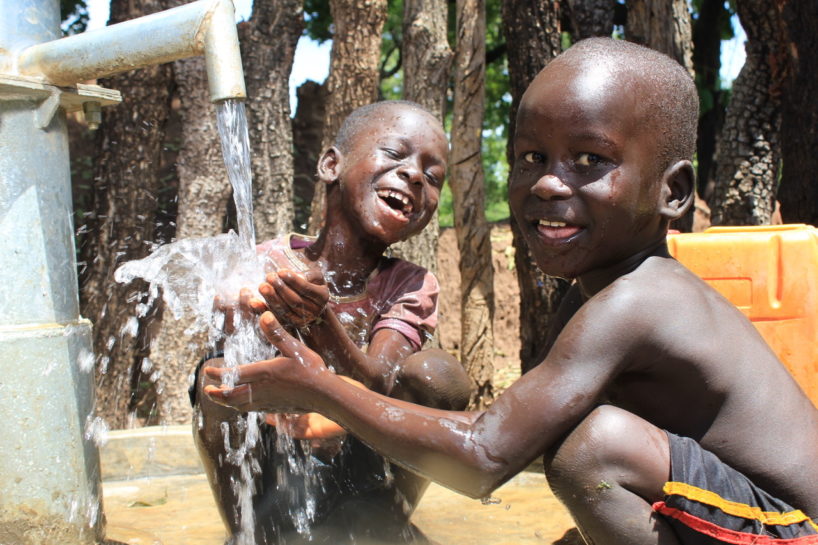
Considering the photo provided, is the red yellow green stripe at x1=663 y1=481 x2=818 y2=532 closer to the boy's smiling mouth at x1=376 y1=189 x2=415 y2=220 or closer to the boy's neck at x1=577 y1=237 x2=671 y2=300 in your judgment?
the boy's neck at x1=577 y1=237 x2=671 y2=300

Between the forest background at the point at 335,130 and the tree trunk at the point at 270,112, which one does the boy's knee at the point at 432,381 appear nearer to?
the forest background at the point at 335,130

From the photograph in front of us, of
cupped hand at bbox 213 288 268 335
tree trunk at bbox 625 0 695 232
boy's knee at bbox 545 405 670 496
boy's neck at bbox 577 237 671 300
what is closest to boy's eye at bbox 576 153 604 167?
boy's neck at bbox 577 237 671 300

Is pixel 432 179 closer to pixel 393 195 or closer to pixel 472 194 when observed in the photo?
pixel 393 195

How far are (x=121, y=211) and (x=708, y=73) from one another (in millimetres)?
8783

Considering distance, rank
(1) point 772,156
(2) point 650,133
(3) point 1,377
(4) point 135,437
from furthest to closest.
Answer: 1. (1) point 772,156
2. (4) point 135,437
3. (3) point 1,377
4. (2) point 650,133

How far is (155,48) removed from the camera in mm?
2164

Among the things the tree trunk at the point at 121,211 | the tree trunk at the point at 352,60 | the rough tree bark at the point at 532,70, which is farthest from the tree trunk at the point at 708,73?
the tree trunk at the point at 121,211

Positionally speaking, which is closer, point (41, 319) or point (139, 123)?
point (41, 319)

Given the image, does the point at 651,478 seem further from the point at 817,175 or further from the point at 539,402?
the point at 817,175

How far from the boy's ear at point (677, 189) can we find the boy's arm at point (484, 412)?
30cm

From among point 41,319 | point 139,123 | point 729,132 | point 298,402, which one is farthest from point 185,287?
point 729,132

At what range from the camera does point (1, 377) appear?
7.14ft

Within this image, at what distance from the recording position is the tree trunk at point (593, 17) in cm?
502

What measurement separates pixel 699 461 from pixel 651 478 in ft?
0.34
